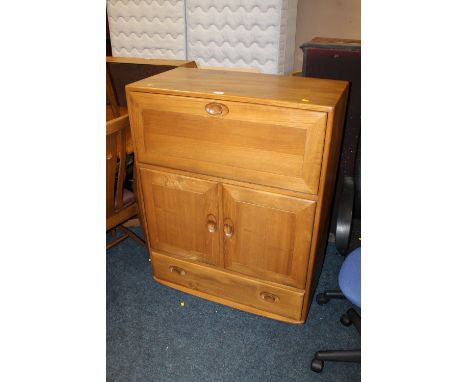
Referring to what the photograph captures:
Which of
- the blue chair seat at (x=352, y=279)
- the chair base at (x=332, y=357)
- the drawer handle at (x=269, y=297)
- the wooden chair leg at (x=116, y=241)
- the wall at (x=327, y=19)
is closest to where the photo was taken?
the blue chair seat at (x=352, y=279)

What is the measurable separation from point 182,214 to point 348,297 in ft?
2.76

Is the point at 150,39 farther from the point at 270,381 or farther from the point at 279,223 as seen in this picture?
the point at 270,381

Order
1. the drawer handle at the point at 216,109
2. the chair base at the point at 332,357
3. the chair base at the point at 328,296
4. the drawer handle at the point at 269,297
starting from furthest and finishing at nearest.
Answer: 1. the chair base at the point at 328,296
2. the drawer handle at the point at 269,297
3. the chair base at the point at 332,357
4. the drawer handle at the point at 216,109

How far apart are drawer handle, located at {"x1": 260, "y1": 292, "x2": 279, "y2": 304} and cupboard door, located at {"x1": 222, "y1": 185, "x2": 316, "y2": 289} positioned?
0.32ft

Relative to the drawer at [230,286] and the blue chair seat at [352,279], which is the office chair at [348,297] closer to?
the blue chair seat at [352,279]

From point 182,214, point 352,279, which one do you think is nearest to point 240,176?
point 182,214

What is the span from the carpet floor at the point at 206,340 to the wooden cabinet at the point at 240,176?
0.10 metres

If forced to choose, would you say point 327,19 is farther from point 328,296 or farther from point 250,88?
point 328,296

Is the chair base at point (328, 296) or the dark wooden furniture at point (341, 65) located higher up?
the dark wooden furniture at point (341, 65)

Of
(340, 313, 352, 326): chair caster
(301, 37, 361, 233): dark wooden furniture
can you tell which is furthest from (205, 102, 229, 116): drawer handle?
(340, 313, 352, 326): chair caster

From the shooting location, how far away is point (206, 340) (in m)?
1.70

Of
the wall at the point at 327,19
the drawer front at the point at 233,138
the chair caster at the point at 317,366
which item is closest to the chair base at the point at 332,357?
the chair caster at the point at 317,366

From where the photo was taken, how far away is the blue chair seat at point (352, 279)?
1273 mm
